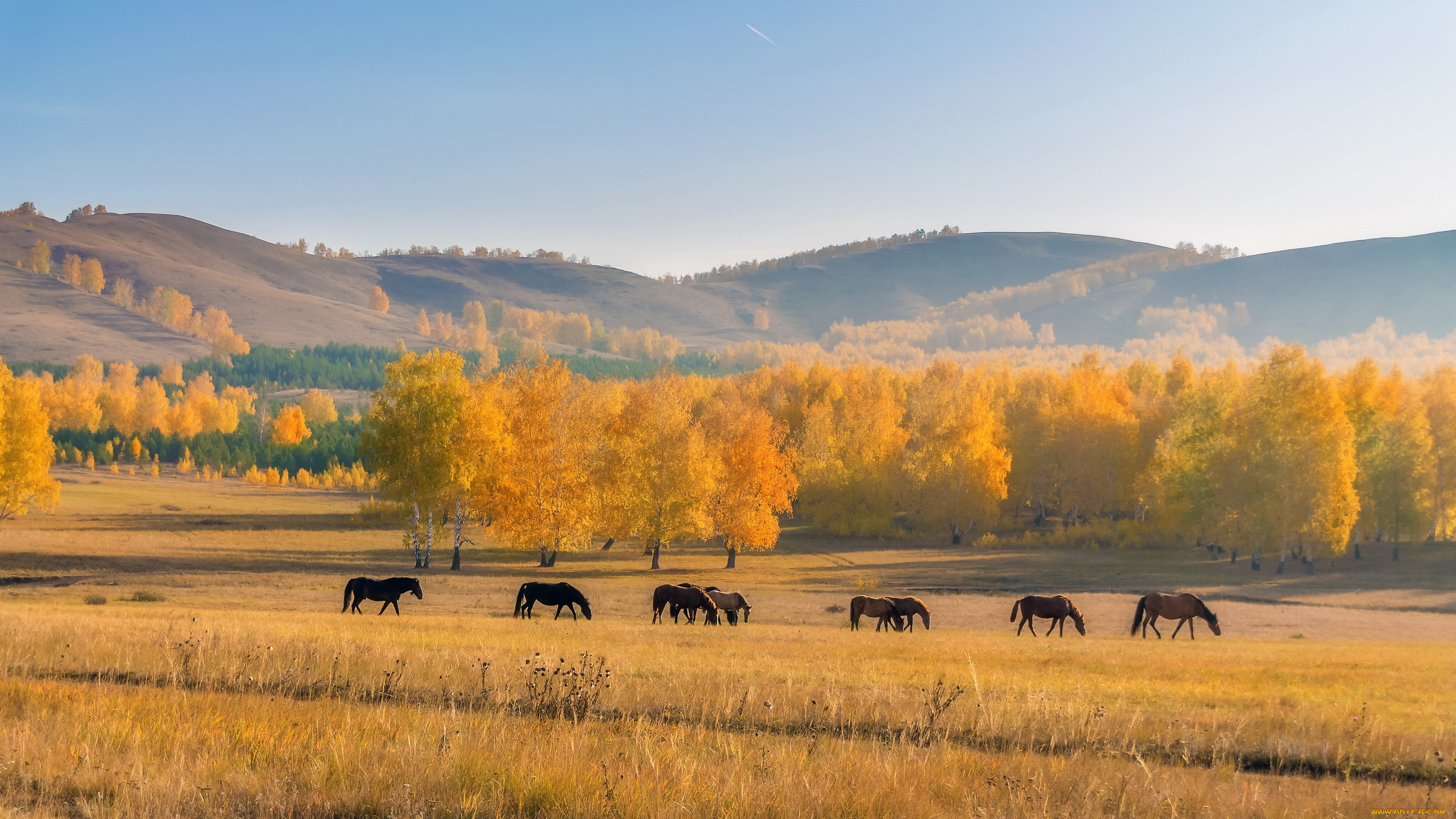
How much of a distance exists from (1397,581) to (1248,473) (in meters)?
11.4

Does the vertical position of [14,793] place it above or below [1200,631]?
above

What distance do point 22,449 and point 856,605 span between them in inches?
2267

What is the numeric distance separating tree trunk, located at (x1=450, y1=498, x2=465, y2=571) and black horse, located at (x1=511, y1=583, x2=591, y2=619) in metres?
22.1

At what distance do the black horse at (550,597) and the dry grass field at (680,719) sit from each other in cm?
76

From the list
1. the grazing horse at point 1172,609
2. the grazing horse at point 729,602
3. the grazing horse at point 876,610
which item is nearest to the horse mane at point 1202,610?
the grazing horse at point 1172,609

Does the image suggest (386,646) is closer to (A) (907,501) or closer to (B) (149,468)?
(A) (907,501)

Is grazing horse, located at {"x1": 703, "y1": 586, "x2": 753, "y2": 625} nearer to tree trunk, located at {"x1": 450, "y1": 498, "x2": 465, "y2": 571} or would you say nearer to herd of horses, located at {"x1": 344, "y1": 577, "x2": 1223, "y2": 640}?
herd of horses, located at {"x1": 344, "y1": 577, "x2": 1223, "y2": 640}

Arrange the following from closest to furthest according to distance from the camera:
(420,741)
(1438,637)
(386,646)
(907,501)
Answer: (420,741)
(386,646)
(1438,637)
(907,501)

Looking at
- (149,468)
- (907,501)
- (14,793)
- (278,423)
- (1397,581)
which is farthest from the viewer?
(278,423)

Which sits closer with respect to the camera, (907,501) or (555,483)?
(555,483)

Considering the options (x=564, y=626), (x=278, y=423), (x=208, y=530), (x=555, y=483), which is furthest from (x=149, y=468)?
(x=564, y=626)

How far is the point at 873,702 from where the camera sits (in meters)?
13.2

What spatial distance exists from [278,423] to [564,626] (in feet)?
571

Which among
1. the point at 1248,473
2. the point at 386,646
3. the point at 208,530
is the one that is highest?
the point at 1248,473
